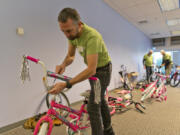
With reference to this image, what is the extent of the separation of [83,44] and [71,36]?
119 millimetres

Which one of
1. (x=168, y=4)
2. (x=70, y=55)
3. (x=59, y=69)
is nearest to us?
(x=59, y=69)

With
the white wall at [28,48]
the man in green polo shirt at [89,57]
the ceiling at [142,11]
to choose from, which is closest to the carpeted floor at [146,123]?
the white wall at [28,48]

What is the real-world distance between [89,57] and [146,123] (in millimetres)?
1635

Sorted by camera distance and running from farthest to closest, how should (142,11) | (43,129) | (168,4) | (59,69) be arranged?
(142,11), (168,4), (59,69), (43,129)

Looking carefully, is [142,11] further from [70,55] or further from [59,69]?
[59,69]

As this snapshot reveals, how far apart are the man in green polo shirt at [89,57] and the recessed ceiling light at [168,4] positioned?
146 inches

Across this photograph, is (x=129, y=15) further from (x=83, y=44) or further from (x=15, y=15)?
(x=83, y=44)

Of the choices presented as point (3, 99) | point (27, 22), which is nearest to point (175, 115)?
point (3, 99)

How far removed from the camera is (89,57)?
2.99 feet

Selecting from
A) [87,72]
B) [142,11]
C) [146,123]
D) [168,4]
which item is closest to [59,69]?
[87,72]

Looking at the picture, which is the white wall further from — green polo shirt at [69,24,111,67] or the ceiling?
the ceiling

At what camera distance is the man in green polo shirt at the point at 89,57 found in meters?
0.87

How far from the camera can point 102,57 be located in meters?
1.14

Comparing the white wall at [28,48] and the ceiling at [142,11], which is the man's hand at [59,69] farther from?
the ceiling at [142,11]
